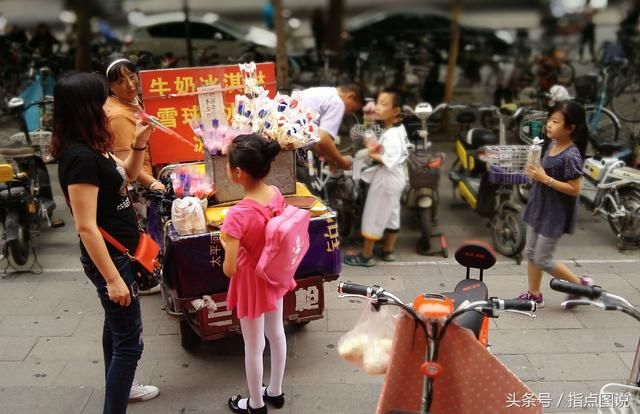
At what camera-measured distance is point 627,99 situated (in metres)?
10.1

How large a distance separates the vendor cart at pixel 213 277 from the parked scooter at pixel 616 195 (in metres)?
3.30

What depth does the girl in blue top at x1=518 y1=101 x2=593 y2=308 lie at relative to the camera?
13.0 feet

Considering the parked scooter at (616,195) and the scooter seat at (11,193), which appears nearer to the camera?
the scooter seat at (11,193)

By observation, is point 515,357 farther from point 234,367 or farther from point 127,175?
point 127,175

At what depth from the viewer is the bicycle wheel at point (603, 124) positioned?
754 centimetres

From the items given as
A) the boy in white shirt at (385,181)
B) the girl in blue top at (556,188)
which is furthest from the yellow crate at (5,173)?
the girl in blue top at (556,188)

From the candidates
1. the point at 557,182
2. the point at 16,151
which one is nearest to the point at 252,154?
the point at 557,182

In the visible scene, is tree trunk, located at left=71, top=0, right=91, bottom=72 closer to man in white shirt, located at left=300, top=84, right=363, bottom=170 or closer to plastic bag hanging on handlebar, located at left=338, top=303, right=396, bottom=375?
man in white shirt, located at left=300, top=84, right=363, bottom=170

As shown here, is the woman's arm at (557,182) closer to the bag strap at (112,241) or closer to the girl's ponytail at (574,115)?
the girl's ponytail at (574,115)

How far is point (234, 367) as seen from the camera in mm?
3842

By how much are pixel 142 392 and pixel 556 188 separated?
296 cm

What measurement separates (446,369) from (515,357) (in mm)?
1628

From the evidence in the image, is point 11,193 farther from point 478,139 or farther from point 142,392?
point 478,139

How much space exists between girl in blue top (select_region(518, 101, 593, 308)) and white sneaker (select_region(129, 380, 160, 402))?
9.01 ft
